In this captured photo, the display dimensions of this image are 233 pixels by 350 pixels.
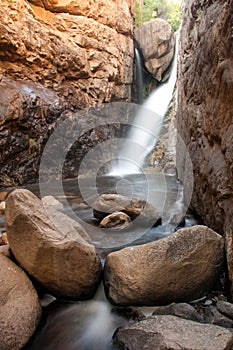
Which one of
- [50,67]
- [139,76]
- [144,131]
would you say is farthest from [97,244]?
[139,76]

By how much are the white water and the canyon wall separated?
177 centimetres

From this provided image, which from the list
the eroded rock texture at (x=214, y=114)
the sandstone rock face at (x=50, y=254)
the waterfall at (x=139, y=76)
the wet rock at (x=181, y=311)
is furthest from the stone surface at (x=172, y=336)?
the waterfall at (x=139, y=76)

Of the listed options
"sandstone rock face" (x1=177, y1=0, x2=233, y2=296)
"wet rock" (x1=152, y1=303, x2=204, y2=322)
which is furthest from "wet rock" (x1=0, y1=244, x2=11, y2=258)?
"sandstone rock face" (x1=177, y1=0, x2=233, y2=296)

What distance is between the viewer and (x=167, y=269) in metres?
2.24

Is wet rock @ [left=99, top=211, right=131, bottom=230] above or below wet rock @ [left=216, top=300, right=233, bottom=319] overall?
below

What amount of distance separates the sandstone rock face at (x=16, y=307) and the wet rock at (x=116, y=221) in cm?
180

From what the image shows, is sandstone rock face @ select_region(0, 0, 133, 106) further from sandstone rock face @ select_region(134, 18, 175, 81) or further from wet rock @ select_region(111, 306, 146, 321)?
wet rock @ select_region(111, 306, 146, 321)

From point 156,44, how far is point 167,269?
1445cm

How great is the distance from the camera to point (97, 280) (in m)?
2.42

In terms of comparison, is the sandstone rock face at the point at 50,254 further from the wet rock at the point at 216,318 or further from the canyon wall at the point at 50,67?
the canyon wall at the point at 50,67

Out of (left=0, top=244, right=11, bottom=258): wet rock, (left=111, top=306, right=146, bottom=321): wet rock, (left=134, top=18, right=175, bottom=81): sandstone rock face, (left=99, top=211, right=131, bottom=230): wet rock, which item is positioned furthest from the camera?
(left=134, top=18, right=175, bottom=81): sandstone rock face

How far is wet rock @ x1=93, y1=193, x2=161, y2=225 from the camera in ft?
13.4

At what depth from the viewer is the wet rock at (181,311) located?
1967mm

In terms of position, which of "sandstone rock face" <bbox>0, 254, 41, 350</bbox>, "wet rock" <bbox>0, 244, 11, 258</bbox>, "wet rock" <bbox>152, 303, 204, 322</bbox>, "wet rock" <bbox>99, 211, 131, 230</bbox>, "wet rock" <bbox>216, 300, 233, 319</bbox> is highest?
"wet rock" <bbox>216, 300, 233, 319</bbox>
